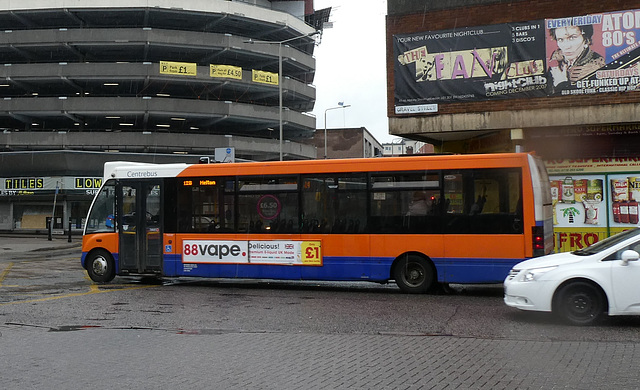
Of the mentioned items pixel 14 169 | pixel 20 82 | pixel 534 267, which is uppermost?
pixel 20 82

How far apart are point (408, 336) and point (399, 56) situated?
→ 41.3ft

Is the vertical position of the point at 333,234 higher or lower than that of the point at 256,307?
higher

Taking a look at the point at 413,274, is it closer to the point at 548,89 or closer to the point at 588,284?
the point at 588,284

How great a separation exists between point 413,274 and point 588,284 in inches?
168

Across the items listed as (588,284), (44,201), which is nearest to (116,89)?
(44,201)

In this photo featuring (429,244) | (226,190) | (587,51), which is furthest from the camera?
(587,51)

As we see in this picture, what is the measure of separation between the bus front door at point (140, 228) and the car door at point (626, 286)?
9606 millimetres

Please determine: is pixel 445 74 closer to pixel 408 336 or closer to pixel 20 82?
pixel 408 336

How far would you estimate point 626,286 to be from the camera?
874 centimetres

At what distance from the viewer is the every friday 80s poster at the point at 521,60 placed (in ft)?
56.5

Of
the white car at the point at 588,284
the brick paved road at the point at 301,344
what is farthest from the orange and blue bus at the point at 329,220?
the white car at the point at 588,284

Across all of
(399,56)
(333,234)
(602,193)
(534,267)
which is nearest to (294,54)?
(399,56)

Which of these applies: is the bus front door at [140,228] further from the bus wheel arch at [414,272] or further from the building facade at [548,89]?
the building facade at [548,89]

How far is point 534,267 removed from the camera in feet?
30.8
